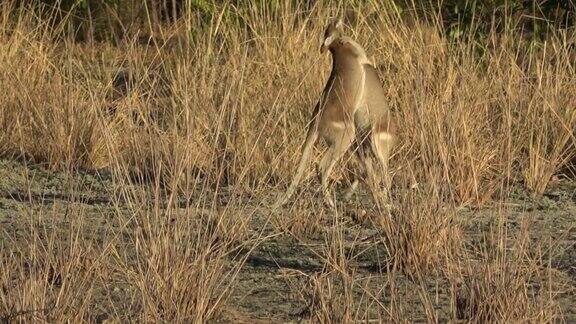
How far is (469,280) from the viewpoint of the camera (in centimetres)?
472

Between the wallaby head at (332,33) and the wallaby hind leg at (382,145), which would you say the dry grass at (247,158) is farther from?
the wallaby head at (332,33)

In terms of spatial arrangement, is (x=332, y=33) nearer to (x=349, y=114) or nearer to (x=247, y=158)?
(x=349, y=114)

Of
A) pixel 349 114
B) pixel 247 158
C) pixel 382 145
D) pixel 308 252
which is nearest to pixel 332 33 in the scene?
pixel 349 114

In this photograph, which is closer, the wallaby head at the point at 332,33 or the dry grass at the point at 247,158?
the dry grass at the point at 247,158

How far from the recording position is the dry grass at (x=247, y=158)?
184 inches

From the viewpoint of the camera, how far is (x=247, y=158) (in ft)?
21.7

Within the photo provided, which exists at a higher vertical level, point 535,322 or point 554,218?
point 535,322

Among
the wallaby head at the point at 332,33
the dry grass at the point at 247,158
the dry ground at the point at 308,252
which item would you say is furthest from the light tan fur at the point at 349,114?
the dry ground at the point at 308,252

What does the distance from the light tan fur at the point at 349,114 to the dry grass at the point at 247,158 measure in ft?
0.42

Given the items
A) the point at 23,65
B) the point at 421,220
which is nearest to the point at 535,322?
the point at 421,220

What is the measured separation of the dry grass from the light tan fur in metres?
0.13

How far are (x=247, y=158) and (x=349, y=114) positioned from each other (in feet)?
1.99

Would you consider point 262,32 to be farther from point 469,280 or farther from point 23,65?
point 469,280

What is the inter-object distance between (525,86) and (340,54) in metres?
1.75
